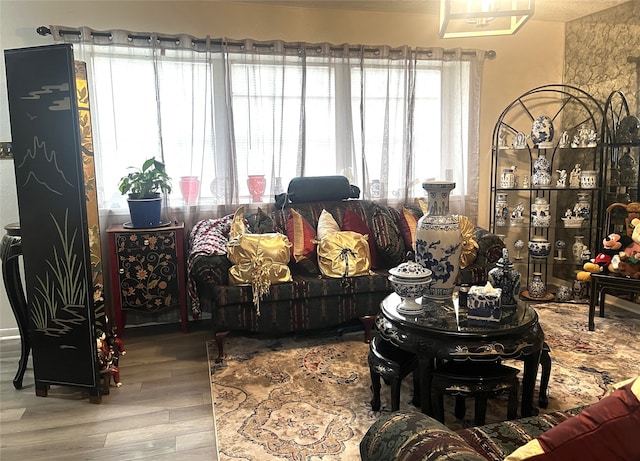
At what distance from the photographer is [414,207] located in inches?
161

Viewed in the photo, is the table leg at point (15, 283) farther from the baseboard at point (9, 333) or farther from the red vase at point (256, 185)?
the red vase at point (256, 185)

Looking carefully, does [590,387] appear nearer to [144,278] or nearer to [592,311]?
[592,311]

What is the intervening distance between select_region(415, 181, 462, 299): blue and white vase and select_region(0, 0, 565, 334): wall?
2.21 metres

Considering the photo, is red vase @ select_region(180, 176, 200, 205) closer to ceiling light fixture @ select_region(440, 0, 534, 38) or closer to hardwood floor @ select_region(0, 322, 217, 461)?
hardwood floor @ select_region(0, 322, 217, 461)

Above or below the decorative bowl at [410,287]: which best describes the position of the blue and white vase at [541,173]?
above

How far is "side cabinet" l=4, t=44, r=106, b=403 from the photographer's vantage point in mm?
2443

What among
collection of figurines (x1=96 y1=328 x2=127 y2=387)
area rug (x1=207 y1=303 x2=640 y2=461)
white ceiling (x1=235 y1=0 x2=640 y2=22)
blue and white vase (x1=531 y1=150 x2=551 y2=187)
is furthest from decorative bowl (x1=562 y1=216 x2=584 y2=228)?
collection of figurines (x1=96 y1=328 x2=127 y2=387)

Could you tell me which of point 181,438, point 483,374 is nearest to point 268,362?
point 181,438

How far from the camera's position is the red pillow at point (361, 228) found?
3785 mm

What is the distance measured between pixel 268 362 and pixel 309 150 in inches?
72.6

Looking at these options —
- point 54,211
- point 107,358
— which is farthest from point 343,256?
point 54,211

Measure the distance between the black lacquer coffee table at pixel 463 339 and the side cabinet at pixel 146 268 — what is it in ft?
5.93

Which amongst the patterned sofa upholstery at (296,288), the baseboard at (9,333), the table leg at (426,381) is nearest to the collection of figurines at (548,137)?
the patterned sofa upholstery at (296,288)

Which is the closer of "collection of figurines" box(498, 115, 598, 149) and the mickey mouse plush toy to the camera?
the mickey mouse plush toy
